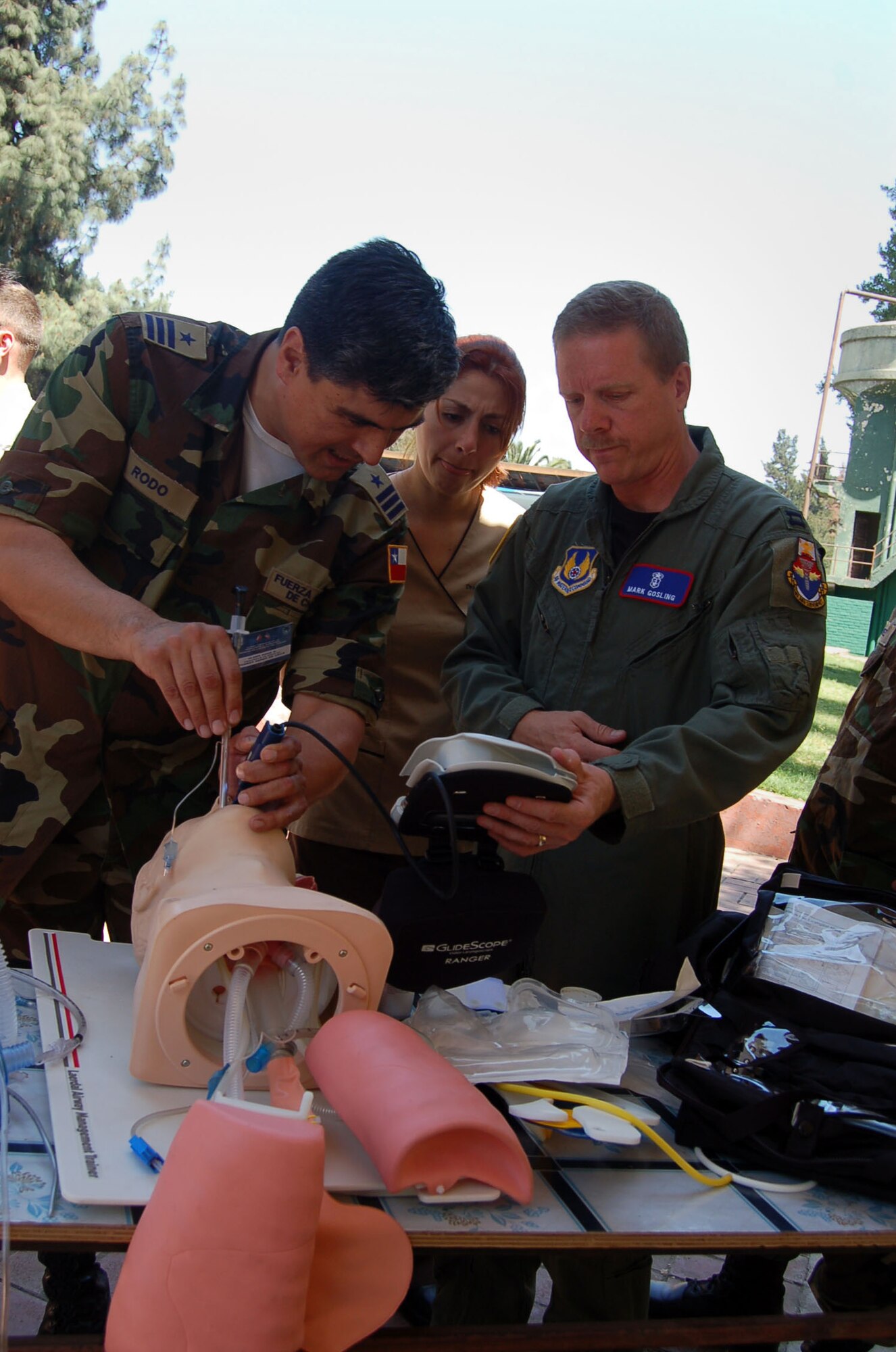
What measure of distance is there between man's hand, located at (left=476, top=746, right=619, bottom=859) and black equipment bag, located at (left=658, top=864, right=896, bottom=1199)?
294mm

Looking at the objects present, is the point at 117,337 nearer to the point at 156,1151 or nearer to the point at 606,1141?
the point at 156,1151

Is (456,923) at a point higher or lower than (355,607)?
lower

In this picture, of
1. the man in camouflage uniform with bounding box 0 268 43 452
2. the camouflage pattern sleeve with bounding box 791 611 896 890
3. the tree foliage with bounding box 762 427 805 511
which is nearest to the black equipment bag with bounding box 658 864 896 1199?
the camouflage pattern sleeve with bounding box 791 611 896 890

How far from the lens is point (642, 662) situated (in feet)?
6.55

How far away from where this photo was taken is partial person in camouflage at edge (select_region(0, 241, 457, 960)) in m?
1.73

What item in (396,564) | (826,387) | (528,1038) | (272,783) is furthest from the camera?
(826,387)

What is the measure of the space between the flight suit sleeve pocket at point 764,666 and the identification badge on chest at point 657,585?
0.13m

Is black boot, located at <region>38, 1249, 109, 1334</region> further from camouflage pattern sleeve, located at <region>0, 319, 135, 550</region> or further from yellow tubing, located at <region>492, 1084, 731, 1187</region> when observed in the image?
camouflage pattern sleeve, located at <region>0, 319, 135, 550</region>

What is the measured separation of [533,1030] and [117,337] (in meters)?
1.32

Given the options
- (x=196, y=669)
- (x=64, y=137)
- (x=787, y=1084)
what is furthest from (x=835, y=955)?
(x=64, y=137)

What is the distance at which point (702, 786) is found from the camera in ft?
5.68

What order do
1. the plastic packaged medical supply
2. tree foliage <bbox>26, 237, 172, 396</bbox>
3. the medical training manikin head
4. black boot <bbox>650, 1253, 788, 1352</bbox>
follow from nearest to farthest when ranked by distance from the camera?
the medical training manikin head
the plastic packaged medical supply
black boot <bbox>650, 1253, 788, 1352</bbox>
tree foliage <bbox>26, 237, 172, 396</bbox>

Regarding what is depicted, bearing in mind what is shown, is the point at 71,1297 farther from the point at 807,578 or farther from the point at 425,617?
the point at 807,578

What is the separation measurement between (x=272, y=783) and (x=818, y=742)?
955 cm
